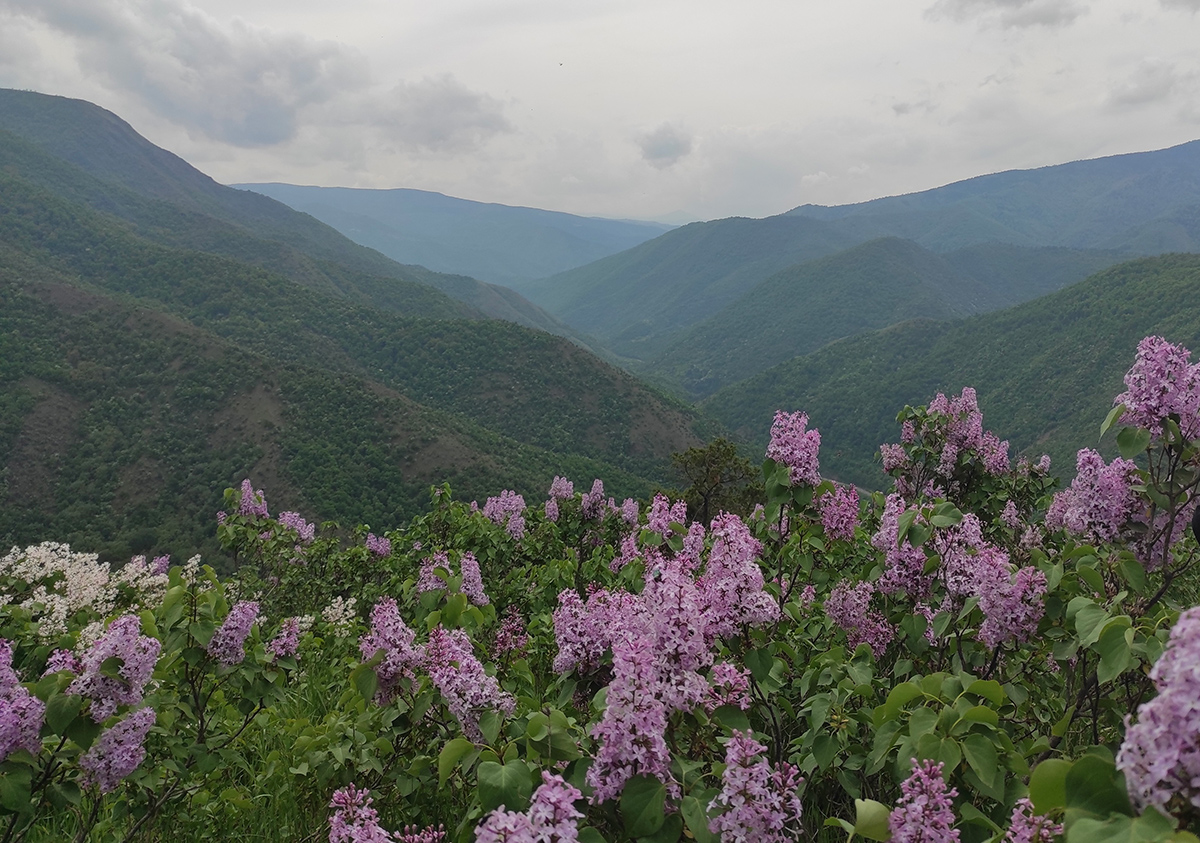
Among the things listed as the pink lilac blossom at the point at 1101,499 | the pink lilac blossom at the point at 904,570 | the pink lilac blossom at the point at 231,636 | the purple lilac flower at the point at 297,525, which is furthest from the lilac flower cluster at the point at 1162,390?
the purple lilac flower at the point at 297,525

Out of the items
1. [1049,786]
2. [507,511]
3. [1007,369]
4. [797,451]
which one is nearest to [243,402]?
[507,511]

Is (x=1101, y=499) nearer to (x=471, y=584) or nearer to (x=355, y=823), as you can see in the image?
(x=355, y=823)

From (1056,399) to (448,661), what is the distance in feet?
416

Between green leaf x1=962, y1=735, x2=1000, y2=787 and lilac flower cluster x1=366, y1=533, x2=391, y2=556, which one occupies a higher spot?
green leaf x1=962, y1=735, x2=1000, y2=787

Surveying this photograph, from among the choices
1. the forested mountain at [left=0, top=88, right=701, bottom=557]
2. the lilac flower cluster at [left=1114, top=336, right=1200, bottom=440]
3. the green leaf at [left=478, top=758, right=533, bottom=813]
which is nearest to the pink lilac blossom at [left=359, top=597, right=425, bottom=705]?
the green leaf at [left=478, top=758, right=533, bottom=813]

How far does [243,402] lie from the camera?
70188mm

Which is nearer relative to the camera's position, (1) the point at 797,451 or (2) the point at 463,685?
(2) the point at 463,685

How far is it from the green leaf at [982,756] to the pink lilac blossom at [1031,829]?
10.5 inches

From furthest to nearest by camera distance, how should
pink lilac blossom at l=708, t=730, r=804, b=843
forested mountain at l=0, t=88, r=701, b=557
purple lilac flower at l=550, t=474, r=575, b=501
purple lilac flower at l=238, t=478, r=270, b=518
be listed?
forested mountain at l=0, t=88, r=701, b=557
purple lilac flower at l=550, t=474, r=575, b=501
purple lilac flower at l=238, t=478, r=270, b=518
pink lilac blossom at l=708, t=730, r=804, b=843

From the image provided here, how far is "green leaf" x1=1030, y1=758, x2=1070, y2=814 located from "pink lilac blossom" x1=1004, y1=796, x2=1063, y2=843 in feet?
0.80

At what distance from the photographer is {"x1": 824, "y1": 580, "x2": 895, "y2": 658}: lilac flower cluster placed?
5312 mm

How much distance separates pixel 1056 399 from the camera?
4178 inches

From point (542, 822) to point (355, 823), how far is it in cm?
125

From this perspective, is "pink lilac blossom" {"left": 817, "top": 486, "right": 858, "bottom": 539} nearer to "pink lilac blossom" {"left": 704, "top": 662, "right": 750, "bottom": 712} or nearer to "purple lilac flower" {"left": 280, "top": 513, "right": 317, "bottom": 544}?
"pink lilac blossom" {"left": 704, "top": 662, "right": 750, "bottom": 712}
